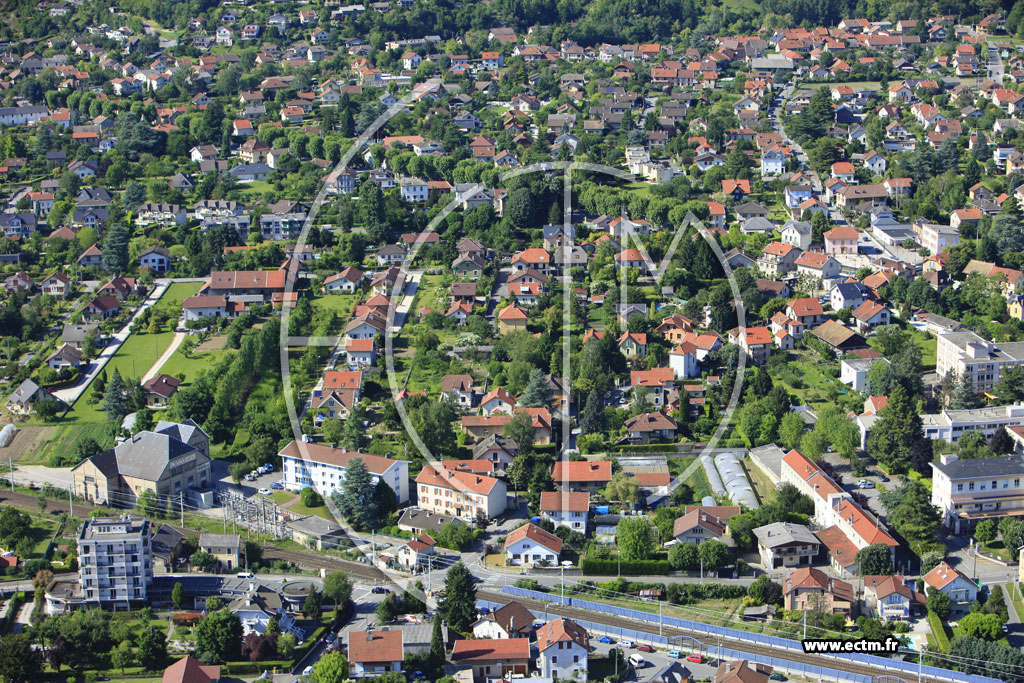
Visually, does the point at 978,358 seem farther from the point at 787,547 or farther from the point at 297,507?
the point at 297,507

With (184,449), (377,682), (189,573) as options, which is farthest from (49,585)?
(377,682)

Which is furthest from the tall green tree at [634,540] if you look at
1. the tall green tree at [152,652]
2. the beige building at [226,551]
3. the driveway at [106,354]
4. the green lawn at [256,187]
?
the green lawn at [256,187]

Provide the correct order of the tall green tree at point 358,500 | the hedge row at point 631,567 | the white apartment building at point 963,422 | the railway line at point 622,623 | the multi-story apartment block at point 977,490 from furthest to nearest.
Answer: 1. the white apartment building at point 963,422
2. the tall green tree at point 358,500
3. the multi-story apartment block at point 977,490
4. the hedge row at point 631,567
5. the railway line at point 622,623

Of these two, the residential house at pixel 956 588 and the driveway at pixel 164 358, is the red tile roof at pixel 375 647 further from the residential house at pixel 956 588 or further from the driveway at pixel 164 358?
the driveway at pixel 164 358

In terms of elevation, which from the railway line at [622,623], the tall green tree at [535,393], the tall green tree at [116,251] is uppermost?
the tall green tree at [116,251]

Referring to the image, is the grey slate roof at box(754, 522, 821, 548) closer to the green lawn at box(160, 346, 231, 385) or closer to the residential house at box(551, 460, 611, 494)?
the residential house at box(551, 460, 611, 494)

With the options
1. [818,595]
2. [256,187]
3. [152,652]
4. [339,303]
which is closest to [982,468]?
[818,595]
